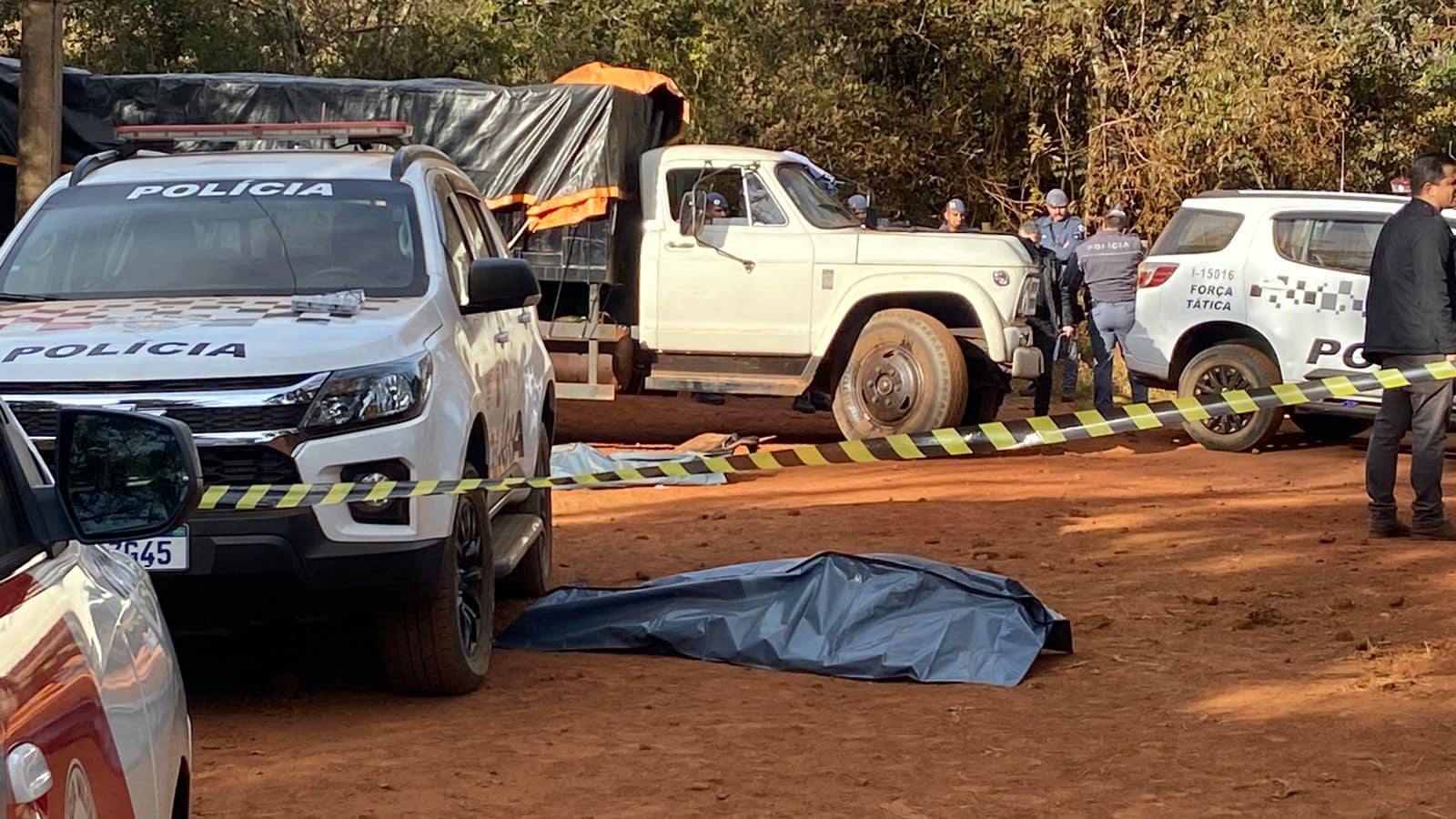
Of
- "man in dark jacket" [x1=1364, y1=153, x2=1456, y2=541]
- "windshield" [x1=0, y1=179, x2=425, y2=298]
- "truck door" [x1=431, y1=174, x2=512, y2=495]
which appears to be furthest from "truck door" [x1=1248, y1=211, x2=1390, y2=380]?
"windshield" [x1=0, y1=179, x2=425, y2=298]

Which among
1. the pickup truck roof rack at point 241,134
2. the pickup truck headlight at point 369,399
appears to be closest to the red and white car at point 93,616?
the pickup truck headlight at point 369,399

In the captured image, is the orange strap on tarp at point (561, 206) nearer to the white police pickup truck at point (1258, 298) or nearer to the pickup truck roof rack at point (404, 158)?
the white police pickup truck at point (1258, 298)

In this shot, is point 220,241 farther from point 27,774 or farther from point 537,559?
point 27,774

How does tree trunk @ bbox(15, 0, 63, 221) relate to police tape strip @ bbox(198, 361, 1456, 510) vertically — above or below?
above

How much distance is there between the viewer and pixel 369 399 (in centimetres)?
600

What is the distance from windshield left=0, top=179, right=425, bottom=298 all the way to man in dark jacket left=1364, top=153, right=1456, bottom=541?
Result: 16.7ft

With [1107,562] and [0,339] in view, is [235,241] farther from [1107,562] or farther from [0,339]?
[1107,562]

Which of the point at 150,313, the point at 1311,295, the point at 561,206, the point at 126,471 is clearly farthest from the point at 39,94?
the point at 126,471

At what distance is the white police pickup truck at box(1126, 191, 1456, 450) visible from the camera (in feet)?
47.0

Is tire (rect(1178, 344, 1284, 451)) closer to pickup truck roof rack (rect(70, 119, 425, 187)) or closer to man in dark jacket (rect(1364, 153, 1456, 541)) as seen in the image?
man in dark jacket (rect(1364, 153, 1456, 541))

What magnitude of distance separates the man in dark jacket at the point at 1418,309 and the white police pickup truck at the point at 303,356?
14.5ft

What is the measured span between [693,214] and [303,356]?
367 inches

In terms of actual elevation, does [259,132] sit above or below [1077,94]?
below

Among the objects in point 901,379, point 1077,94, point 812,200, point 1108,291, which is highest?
point 1077,94
